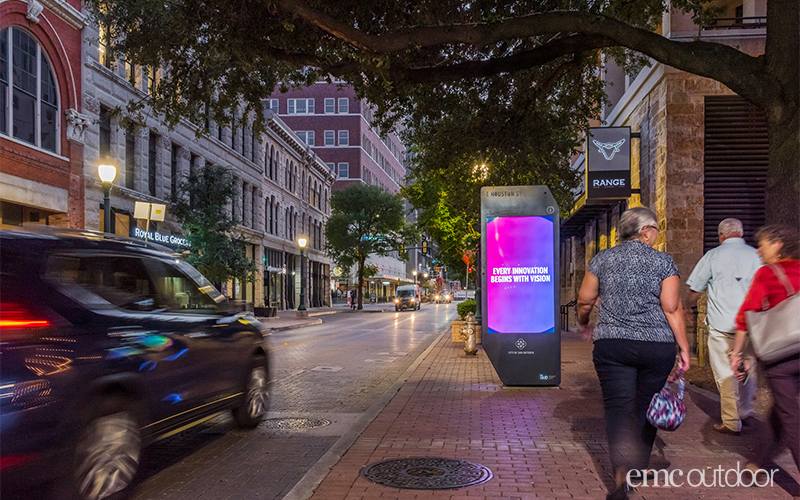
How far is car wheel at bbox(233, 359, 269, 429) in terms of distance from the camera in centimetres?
727

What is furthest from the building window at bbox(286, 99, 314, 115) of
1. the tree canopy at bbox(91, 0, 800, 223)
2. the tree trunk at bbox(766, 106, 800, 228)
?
the tree trunk at bbox(766, 106, 800, 228)

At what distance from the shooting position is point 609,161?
639 inches

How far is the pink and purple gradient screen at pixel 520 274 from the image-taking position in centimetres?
969

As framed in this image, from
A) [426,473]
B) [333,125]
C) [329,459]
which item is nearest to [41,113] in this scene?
[329,459]

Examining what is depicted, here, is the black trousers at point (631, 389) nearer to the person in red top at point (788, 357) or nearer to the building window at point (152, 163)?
the person in red top at point (788, 357)

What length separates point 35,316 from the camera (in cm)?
414

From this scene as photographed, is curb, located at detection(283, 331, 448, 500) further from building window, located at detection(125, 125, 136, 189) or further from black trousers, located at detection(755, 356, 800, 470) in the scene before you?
building window, located at detection(125, 125, 136, 189)

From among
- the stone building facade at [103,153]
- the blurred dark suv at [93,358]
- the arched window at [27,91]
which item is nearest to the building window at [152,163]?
the stone building facade at [103,153]

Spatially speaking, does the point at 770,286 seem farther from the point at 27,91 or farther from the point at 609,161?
the point at 27,91

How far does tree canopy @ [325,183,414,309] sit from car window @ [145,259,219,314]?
49107 mm

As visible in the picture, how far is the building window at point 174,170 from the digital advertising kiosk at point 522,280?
25.3 metres

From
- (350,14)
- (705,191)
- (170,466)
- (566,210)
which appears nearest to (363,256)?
(566,210)

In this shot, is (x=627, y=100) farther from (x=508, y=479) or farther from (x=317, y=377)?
(x=508, y=479)

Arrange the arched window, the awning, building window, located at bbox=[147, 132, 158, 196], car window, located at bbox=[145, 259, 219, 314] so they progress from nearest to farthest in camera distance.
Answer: car window, located at bbox=[145, 259, 219, 314]
the awning
the arched window
building window, located at bbox=[147, 132, 158, 196]
